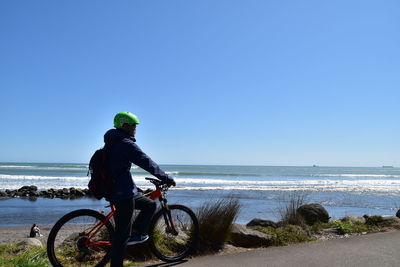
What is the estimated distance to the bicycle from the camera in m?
4.63

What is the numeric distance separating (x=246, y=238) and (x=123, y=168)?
9.33 feet

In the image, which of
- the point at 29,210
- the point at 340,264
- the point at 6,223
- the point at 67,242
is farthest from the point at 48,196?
the point at 340,264

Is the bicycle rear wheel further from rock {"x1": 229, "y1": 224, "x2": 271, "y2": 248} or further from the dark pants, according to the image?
rock {"x1": 229, "y1": 224, "x2": 271, "y2": 248}

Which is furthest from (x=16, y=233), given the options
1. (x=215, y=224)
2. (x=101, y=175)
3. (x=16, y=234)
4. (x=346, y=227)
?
(x=346, y=227)

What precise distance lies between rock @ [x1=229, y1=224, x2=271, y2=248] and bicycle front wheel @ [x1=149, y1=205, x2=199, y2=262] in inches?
34.1

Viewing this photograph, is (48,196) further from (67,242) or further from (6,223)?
(67,242)

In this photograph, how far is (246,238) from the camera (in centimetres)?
631

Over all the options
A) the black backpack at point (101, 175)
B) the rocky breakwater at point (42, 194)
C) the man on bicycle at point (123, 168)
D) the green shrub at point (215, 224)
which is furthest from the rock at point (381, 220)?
the rocky breakwater at point (42, 194)

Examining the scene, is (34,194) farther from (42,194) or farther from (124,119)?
(124,119)

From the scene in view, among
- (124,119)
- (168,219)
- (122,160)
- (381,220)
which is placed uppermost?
(124,119)

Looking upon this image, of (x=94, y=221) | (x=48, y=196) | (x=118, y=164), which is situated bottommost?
(x=48, y=196)

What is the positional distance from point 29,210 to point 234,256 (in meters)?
16.6

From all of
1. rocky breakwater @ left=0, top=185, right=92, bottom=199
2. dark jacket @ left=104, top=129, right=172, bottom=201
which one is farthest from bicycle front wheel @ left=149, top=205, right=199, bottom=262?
rocky breakwater @ left=0, top=185, right=92, bottom=199

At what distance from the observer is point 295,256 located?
5.40 meters
